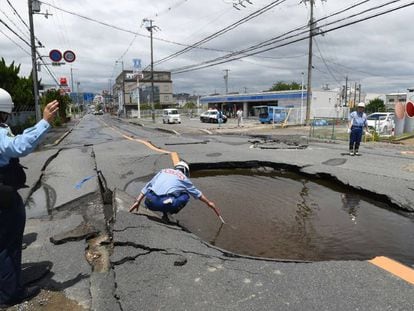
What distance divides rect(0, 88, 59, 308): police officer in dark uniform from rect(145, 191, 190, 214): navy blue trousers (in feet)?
7.53

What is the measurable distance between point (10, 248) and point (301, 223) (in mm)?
4475

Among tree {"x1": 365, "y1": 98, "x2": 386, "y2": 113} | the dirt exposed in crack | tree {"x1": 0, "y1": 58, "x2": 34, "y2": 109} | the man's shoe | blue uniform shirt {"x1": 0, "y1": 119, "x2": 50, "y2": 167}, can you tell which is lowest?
the dirt exposed in crack

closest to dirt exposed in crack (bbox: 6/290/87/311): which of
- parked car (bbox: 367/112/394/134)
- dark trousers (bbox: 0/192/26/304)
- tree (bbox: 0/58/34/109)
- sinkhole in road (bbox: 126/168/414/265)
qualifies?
dark trousers (bbox: 0/192/26/304)

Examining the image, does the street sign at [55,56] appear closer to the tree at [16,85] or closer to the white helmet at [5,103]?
the tree at [16,85]

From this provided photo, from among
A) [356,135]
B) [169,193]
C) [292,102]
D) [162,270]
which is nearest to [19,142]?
[162,270]

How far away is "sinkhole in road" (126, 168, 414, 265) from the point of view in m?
4.81

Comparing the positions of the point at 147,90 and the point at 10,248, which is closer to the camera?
the point at 10,248

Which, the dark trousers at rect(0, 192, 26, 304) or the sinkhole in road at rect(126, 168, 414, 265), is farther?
the sinkhole in road at rect(126, 168, 414, 265)

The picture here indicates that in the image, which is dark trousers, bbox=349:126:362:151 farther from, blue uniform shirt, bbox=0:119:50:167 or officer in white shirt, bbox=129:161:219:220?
blue uniform shirt, bbox=0:119:50:167

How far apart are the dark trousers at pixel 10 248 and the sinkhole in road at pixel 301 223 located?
8.94 feet

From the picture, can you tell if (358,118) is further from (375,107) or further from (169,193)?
(375,107)

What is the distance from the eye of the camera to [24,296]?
303cm

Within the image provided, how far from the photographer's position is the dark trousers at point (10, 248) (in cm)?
282

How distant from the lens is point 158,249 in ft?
12.9
